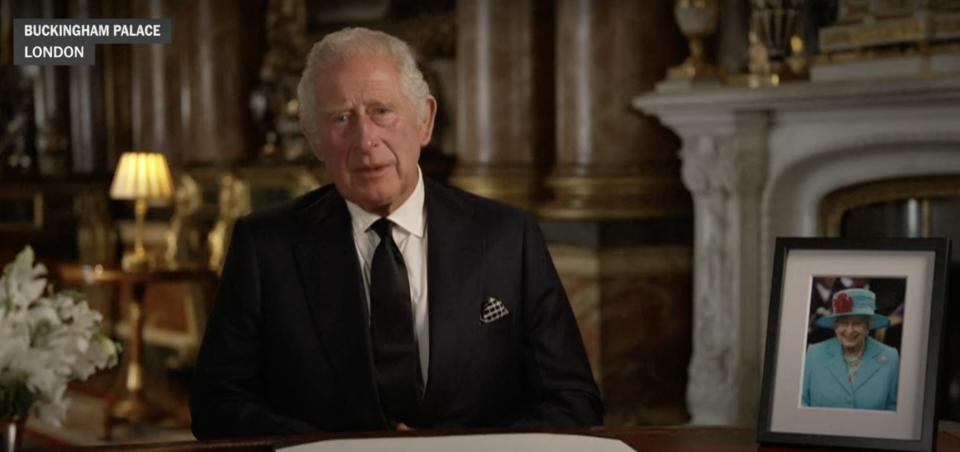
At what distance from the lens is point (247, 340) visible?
1954mm

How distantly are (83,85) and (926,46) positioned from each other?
19.0 ft

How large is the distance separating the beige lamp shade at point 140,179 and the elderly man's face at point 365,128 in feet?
15.2

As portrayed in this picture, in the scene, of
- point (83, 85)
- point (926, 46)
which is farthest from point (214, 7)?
point (926, 46)

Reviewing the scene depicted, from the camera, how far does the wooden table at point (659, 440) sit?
1.54 m

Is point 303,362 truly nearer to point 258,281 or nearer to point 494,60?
point 258,281

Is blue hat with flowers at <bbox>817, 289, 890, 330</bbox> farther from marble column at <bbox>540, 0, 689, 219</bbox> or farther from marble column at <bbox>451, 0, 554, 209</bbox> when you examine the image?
marble column at <bbox>451, 0, 554, 209</bbox>

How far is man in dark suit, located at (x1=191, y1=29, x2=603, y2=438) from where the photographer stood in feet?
6.18

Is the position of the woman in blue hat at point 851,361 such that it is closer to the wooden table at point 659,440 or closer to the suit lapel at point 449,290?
the wooden table at point 659,440

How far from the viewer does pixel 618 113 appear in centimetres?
512

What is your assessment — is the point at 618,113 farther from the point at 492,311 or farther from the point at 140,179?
the point at 492,311

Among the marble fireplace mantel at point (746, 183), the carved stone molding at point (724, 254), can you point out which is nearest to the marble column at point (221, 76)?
the marble fireplace mantel at point (746, 183)

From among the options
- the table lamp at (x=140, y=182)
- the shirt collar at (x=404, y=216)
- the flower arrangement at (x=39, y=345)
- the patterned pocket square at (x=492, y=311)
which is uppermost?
Result: the shirt collar at (x=404, y=216)

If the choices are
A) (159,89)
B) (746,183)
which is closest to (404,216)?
(746,183)

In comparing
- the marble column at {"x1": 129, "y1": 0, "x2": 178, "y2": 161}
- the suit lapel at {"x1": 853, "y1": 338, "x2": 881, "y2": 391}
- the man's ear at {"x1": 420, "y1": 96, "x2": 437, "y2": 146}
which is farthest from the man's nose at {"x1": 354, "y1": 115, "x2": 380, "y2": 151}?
the marble column at {"x1": 129, "y1": 0, "x2": 178, "y2": 161}
